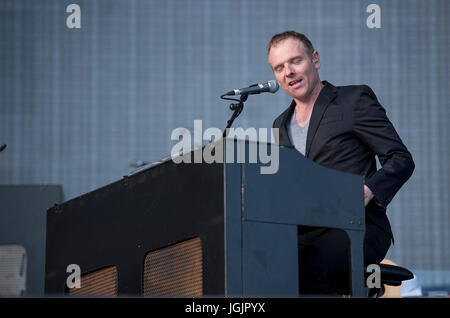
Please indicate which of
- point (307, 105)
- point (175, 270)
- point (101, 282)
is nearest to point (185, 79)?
point (307, 105)

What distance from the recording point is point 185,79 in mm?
5188

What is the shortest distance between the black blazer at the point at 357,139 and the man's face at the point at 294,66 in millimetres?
121

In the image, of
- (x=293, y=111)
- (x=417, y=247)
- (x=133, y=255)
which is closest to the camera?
(x=133, y=255)

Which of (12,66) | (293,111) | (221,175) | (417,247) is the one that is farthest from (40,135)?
(221,175)

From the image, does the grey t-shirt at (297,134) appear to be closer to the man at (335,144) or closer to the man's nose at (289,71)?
the man at (335,144)

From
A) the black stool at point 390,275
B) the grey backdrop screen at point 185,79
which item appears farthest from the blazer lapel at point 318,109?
the grey backdrop screen at point 185,79

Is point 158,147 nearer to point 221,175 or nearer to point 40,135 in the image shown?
point 40,135

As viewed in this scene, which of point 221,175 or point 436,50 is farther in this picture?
point 436,50

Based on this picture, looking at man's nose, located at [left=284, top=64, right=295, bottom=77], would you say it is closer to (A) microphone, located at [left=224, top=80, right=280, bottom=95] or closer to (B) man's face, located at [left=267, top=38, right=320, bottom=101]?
(B) man's face, located at [left=267, top=38, right=320, bottom=101]

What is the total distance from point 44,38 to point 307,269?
425cm

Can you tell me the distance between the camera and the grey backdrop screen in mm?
5051

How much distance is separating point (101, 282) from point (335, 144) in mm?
759

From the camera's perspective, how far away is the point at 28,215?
496cm
